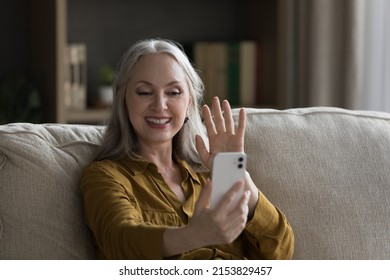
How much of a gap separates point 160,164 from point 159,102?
0.17 meters

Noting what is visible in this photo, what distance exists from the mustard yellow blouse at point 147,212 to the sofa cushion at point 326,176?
0.54 feet

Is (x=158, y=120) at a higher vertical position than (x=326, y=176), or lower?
higher

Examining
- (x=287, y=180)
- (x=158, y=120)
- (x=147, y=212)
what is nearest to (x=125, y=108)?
(x=158, y=120)

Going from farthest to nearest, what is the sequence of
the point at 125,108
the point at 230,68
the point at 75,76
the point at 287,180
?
the point at 230,68 < the point at 75,76 < the point at 287,180 < the point at 125,108

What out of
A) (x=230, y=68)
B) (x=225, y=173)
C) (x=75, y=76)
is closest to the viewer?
(x=225, y=173)

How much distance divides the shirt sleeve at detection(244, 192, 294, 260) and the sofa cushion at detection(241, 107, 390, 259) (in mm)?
146

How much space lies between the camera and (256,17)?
4199 mm

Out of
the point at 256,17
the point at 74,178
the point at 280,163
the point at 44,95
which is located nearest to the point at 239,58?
the point at 256,17

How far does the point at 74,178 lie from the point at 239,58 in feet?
7.03

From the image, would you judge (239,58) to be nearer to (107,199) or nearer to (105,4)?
(105,4)

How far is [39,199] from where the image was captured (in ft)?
6.56

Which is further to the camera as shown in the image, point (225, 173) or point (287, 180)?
point (287, 180)

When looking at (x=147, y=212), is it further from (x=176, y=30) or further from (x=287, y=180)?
(x=176, y=30)

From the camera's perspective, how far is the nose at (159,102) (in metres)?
2.04
